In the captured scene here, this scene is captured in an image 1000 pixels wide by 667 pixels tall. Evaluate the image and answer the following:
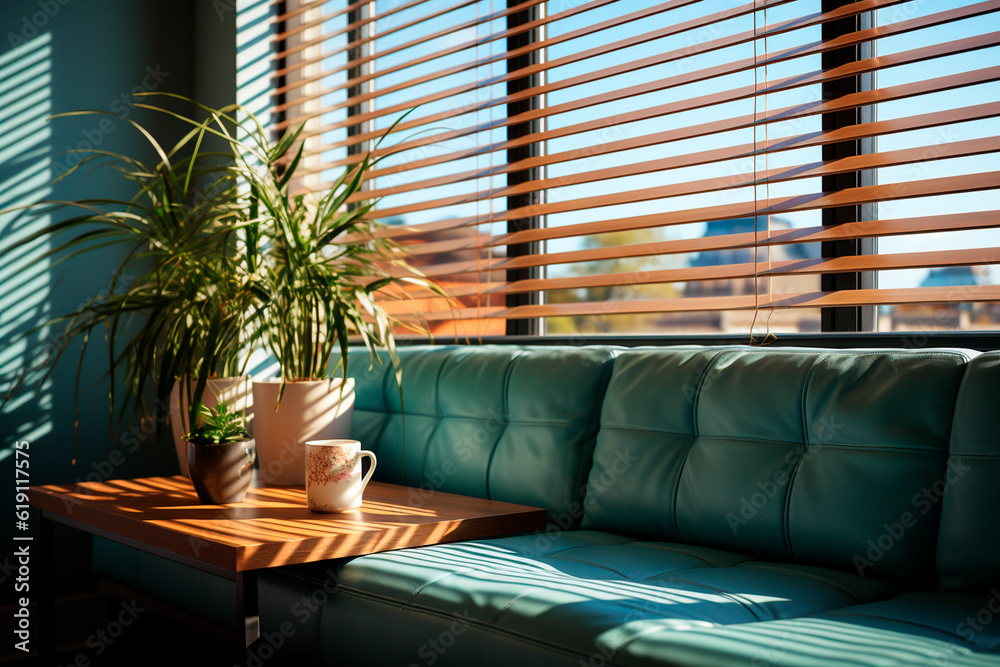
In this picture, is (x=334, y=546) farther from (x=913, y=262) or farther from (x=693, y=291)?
(x=693, y=291)

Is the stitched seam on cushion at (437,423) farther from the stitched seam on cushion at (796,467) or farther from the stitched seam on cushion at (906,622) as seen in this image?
the stitched seam on cushion at (906,622)

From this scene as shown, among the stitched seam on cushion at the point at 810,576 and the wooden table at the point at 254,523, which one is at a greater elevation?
the wooden table at the point at 254,523

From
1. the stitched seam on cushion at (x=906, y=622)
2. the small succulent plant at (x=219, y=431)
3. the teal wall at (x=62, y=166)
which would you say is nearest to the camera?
the stitched seam on cushion at (x=906, y=622)

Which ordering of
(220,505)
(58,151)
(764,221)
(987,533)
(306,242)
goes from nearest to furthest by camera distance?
(987,533), (220,505), (764,221), (306,242), (58,151)

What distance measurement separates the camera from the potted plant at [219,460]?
1762mm

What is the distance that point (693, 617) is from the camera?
3.93 ft

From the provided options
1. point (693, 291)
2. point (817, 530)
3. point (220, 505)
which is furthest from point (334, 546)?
point (693, 291)

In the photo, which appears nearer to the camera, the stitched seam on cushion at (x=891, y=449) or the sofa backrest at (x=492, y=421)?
the stitched seam on cushion at (x=891, y=449)

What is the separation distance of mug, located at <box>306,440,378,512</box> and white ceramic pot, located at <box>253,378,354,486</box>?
411 millimetres

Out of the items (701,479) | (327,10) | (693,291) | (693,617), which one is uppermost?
(327,10)

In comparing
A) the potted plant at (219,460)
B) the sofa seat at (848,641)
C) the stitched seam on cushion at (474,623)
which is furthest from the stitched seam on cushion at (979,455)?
the potted plant at (219,460)

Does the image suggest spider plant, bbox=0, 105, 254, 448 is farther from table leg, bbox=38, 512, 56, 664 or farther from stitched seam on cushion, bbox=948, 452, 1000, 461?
stitched seam on cushion, bbox=948, 452, 1000, 461

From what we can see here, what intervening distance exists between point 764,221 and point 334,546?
1.21 meters

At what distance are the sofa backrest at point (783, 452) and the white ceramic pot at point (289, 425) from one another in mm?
714
